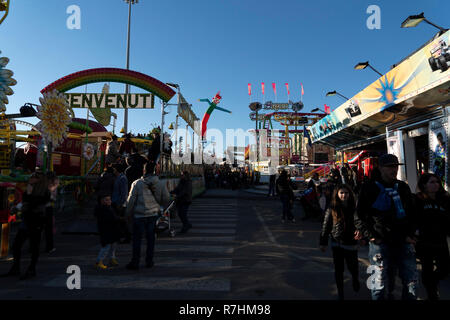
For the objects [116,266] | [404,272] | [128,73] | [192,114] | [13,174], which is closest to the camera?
[404,272]

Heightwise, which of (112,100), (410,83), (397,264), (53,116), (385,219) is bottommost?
(397,264)

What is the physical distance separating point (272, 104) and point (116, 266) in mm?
79529

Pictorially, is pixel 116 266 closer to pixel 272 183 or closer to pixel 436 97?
pixel 436 97

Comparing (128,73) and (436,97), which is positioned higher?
(128,73)

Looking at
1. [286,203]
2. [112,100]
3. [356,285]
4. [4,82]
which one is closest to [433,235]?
[356,285]

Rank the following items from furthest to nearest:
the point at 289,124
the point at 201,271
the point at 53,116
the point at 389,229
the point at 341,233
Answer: the point at 289,124 < the point at 53,116 < the point at 201,271 < the point at 341,233 < the point at 389,229

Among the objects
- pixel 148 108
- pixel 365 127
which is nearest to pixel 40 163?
pixel 148 108

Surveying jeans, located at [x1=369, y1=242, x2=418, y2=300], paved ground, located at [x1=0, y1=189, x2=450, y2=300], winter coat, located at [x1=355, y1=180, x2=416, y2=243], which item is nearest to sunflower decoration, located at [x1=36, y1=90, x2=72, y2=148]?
paved ground, located at [x1=0, y1=189, x2=450, y2=300]

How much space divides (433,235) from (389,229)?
0.73 meters

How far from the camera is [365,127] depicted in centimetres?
1108

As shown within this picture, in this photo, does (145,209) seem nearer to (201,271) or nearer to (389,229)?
(201,271)

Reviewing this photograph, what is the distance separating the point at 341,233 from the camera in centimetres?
366

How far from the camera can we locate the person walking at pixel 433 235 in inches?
131

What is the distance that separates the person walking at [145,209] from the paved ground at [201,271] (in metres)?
0.33
